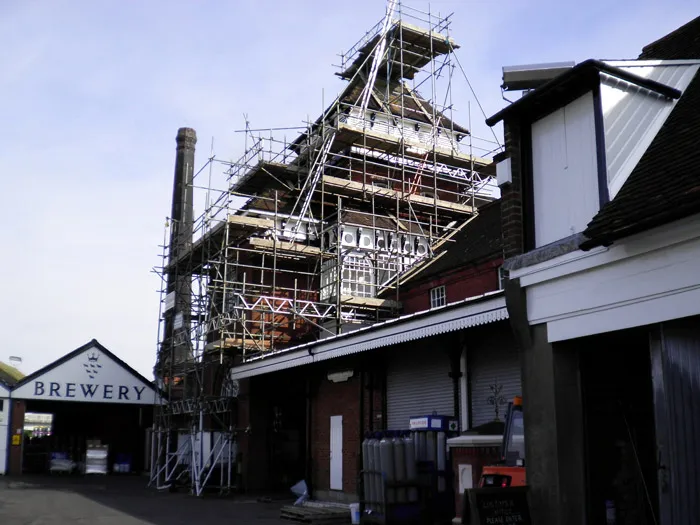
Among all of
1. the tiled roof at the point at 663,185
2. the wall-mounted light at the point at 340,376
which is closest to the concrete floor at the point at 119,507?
the wall-mounted light at the point at 340,376

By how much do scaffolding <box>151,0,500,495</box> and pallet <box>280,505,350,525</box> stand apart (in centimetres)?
784

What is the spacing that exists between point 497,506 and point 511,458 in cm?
199

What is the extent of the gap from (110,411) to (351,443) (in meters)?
25.6

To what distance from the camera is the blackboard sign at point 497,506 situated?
9.89 meters

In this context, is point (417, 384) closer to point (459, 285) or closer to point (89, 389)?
point (459, 285)

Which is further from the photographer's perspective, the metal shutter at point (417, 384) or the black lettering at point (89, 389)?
the black lettering at point (89, 389)

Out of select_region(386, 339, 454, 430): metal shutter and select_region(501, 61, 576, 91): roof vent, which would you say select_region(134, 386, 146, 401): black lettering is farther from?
select_region(501, 61, 576, 91): roof vent

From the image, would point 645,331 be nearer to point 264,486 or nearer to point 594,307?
point 594,307

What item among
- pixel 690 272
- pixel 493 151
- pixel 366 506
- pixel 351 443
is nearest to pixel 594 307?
pixel 690 272

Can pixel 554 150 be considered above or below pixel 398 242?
below

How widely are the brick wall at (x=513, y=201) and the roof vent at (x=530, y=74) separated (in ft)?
4.50

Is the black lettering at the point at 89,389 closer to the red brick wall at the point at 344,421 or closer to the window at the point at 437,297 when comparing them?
the red brick wall at the point at 344,421

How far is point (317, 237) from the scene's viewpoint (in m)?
30.1

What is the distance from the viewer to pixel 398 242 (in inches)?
1199
